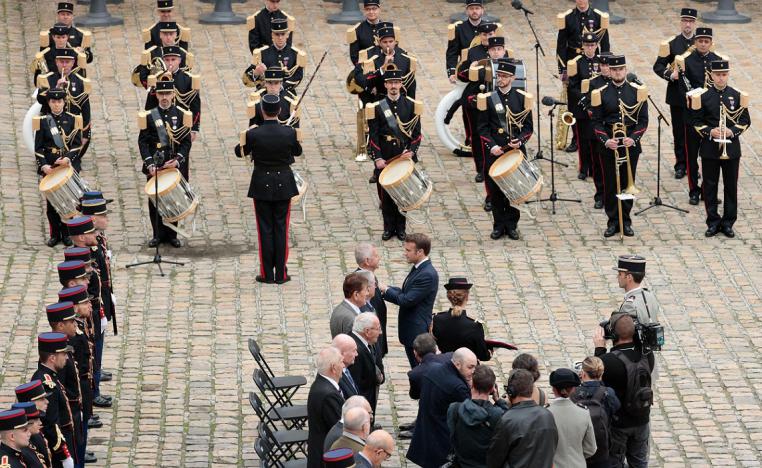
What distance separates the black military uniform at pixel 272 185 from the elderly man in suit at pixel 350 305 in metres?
3.90

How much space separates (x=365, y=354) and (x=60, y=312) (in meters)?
2.23

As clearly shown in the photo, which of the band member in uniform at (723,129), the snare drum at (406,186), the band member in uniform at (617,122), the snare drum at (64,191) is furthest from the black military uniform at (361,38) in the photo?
the snare drum at (64,191)

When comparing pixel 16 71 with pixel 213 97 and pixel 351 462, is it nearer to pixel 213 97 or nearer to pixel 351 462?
pixel 213 97

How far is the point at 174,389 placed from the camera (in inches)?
576

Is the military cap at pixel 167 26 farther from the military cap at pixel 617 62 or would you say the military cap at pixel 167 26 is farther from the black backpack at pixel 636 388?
the black backpack at pixel 636 388

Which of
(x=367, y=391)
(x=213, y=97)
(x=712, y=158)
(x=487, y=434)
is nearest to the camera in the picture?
(x=487, y=434)

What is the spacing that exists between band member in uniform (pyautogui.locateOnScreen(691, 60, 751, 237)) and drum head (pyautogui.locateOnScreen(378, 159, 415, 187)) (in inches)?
119

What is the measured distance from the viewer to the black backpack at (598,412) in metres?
11.7

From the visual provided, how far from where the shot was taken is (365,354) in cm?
1261

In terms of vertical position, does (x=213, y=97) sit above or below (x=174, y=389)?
below

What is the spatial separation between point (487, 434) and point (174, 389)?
403 centimetres

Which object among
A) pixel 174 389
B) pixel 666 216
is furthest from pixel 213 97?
pixel 174 389

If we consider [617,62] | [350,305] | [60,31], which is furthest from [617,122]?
[60,31]

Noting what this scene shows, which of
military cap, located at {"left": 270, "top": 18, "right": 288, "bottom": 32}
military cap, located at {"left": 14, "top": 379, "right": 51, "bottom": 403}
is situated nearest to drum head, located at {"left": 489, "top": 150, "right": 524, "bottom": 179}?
military cap, located at {"left": 270, "top": 18, "right": 288, "bottom": 32}
